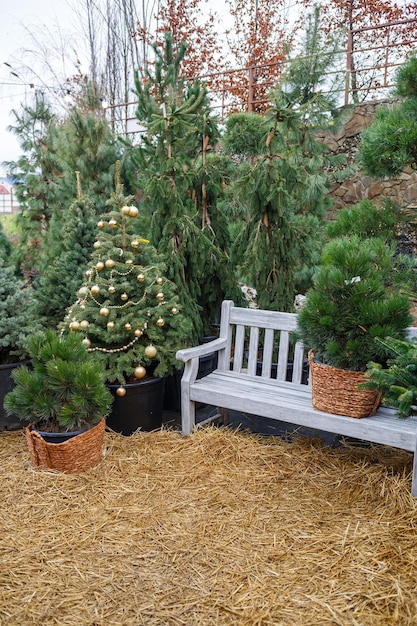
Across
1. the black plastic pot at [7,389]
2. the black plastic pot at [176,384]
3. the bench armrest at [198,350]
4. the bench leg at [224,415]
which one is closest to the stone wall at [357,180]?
the black plastic pot at [176,384]

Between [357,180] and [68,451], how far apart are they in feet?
23.0

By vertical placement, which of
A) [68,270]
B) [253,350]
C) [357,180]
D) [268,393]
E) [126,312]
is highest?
[357,180]

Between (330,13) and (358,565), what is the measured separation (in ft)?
38.2

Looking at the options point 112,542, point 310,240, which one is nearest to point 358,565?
point 112,542


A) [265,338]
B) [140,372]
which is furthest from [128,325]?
[265,338]

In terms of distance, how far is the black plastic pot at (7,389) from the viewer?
3.31m

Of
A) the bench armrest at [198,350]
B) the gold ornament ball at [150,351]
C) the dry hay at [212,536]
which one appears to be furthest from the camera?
the gold ornament ball at [150,351]

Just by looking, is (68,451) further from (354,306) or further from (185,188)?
(185,188)

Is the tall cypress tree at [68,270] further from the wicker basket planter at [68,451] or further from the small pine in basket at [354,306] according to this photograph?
the small pine in basket at [354,306]

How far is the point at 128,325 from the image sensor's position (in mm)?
3164

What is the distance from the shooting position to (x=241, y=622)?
1763 mm

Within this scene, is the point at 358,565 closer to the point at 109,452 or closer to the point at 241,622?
the point at 241,622

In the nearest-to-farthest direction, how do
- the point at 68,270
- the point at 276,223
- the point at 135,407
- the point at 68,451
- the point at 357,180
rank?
1. the point at 68,451
2. the point at 135,407
3. the point at 276,223
4. the point at 68,270
5. the point at 357,180

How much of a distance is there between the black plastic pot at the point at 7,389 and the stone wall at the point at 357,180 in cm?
633
